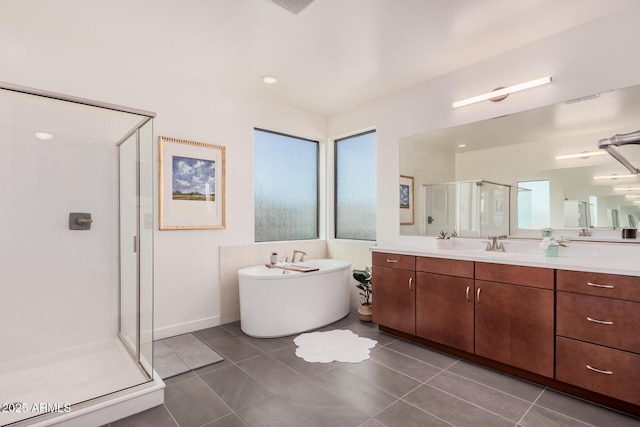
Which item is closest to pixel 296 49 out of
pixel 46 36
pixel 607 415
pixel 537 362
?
pixel 46 36

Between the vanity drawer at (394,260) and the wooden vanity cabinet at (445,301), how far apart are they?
3.0 inches

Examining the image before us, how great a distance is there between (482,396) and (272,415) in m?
1.32

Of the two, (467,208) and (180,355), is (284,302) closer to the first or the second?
(180,355)

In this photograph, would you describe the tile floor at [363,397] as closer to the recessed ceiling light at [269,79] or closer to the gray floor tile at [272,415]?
the gray floor tile at [272,415]

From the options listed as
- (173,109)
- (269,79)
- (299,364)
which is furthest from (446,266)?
(173,109)

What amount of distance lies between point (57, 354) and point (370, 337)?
8.41ft

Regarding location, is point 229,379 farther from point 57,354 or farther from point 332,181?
point 332,181

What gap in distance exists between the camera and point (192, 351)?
9.21 ft

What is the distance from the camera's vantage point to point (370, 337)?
3121 mm

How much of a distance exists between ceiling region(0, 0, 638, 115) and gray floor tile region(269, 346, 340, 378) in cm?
254

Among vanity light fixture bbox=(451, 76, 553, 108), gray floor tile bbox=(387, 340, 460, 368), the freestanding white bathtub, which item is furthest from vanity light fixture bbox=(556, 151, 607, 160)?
the freestanding white bathtub

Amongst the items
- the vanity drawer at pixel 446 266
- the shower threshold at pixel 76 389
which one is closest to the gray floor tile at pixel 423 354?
the vanity drawer at pixel 446 266

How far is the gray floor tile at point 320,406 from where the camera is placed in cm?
185

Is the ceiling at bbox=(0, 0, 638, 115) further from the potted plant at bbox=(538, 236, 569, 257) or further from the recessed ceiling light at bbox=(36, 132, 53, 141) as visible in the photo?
the potted plant at bbox=(538, 236, 569, 257)
